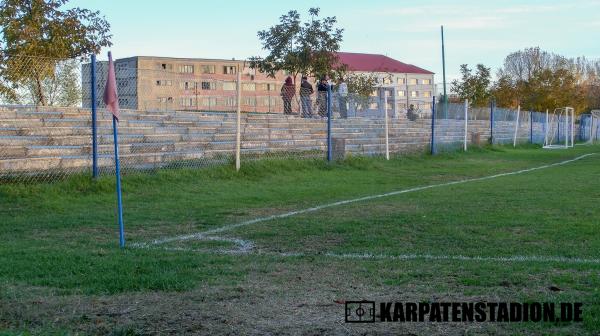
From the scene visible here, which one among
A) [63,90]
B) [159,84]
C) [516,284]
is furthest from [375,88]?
[516,284]

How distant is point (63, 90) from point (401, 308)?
33.9ft

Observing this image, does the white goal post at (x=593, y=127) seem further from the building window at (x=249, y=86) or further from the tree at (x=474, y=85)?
the building window at (x=249, y=86)

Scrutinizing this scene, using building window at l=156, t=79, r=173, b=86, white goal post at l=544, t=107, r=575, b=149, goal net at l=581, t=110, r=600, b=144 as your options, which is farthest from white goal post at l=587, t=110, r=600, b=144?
building window at l=156, t=79, r=173, b=86

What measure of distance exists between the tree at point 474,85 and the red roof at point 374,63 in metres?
39.9

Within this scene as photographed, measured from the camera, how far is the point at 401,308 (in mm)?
4426

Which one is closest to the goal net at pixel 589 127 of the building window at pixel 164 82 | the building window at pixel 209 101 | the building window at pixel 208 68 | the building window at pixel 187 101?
the building window at pixel 208 68

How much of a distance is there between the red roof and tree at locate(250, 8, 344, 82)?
5827cm

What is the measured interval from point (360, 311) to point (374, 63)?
91.3 metres

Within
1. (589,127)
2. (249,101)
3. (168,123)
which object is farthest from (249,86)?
(589,127)

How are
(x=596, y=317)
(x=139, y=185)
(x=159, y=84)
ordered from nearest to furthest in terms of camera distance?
(x=596, y=317), (x=139, y=185), (x=159, y=84)

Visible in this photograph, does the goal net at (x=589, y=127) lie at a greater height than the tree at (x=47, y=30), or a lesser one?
lesser

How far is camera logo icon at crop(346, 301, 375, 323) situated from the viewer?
4241mm

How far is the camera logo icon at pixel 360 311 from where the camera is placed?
13.9 feet

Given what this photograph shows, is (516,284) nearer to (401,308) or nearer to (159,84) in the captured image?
(401,308)
